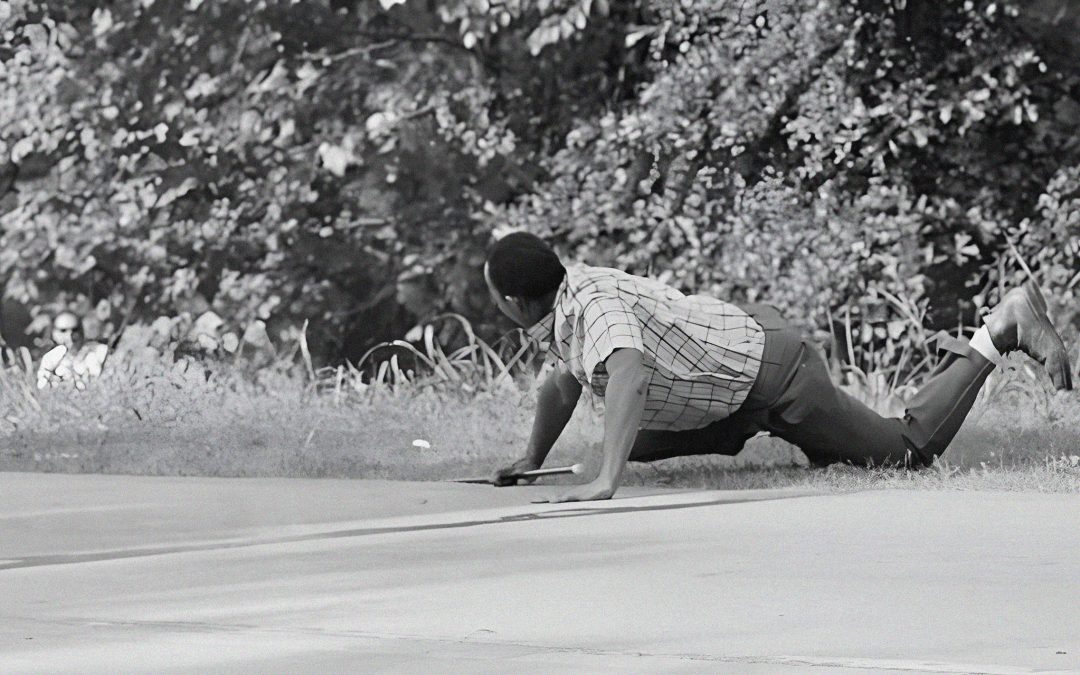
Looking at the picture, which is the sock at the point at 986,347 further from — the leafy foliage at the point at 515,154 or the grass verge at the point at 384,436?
Answer: the leafy foliage at the point at 515,154

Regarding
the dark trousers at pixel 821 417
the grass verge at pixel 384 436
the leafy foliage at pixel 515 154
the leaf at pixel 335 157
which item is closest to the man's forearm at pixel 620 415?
the dark trousers at pixel 821 417

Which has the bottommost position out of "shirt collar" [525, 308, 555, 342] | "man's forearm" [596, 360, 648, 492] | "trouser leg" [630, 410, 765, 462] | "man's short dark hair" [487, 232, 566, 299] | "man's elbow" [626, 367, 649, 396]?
"trouser leg" [630, 410, 765, 462]

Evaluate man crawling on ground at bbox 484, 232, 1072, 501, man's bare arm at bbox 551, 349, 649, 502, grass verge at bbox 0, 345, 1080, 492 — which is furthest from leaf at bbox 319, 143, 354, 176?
man's bare arm at bbox 551, 349, 649, 502

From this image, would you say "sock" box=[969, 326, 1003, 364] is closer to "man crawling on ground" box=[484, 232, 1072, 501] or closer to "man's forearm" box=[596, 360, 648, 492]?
"man crawling on ground" box=[484, 232, 1072, 501]

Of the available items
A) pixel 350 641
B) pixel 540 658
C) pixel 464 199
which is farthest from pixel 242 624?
pixel 464 199

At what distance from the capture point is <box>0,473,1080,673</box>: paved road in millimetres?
3504

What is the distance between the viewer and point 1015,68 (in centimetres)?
1123

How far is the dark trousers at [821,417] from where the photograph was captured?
22.2ft

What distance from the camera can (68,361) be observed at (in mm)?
11680

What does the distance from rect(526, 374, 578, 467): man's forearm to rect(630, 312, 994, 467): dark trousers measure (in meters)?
0.31

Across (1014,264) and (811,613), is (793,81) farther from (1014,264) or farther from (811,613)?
(811,613)

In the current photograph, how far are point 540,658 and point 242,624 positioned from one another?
0.77 m

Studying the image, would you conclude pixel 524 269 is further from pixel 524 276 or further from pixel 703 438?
pixel 703 438

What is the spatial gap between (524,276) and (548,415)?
675 mm
